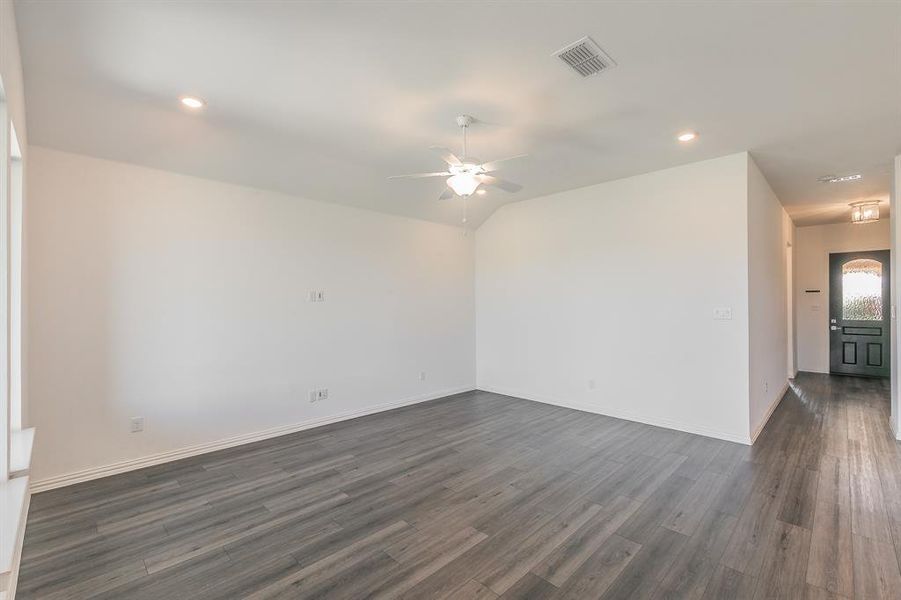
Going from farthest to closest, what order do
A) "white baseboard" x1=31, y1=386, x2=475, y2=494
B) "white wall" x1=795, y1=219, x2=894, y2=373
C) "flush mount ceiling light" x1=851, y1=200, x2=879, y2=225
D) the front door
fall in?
"white wall" x1=795, y1=219, x2=894, y2=373 → the front door → "flush mount ceiling light" x1=851, y1=200, x2=879, y2=225 → "white baseboard" x1=31, y1=386, x2=475, y2=494

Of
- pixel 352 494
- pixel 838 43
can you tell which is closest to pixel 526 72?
pixel 838 43

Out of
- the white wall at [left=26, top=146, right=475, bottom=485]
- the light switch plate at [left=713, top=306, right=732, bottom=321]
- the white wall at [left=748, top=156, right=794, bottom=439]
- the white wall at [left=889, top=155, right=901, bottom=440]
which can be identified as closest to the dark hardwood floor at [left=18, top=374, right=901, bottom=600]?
the white wall at [left=889, top=155, right=901, bottom=440]

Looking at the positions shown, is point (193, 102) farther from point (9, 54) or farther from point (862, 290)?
point (862, 290)

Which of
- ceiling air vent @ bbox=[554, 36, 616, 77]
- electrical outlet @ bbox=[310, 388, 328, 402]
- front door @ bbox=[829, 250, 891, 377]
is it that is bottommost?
electrical outlet @ bbox=[310, 388, 328, 402]

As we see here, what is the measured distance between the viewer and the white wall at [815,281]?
729 cm

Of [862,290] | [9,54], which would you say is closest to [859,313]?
[862,290]

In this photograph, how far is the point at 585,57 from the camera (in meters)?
2.42

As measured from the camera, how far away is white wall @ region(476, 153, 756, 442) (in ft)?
13.7

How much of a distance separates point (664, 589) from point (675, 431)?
2.78m

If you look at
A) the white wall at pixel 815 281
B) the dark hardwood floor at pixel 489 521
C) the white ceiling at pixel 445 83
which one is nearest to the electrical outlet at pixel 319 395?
the dark hardwood floor at pixel 489 521

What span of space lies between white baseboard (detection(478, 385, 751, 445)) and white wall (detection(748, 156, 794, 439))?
271 millimetres

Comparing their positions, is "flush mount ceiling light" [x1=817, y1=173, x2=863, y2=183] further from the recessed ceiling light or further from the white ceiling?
the recessed ceiling light

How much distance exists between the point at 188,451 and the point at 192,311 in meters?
1.35

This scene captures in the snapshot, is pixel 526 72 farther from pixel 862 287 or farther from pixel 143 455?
pixel 862 287
